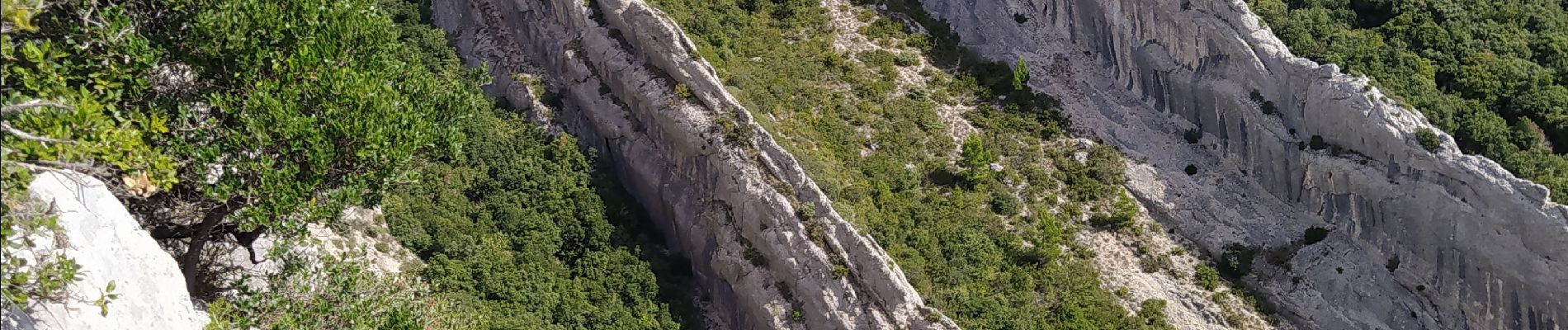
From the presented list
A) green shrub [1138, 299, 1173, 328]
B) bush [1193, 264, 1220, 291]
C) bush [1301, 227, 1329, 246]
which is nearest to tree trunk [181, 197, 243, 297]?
green shrub [1138, 299, 1173, 328]

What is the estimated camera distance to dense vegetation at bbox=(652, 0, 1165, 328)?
36312 millimetres

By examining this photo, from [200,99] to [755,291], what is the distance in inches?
664

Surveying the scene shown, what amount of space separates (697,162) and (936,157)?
27.6ft

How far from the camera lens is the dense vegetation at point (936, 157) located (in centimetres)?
3631

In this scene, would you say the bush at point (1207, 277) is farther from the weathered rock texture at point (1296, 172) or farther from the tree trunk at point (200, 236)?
the tree trunk at point (200, 236)

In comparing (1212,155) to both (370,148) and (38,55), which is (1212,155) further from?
(38,55)

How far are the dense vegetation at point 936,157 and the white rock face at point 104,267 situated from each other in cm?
2005

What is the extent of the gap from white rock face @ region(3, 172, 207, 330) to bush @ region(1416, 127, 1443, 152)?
112 feet

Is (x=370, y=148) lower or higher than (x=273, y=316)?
higher

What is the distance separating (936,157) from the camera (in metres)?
40.6

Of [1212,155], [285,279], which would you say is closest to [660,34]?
[285,279]

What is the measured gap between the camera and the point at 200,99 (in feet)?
87.0

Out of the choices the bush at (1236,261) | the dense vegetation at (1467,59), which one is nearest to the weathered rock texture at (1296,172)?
the bush at (1236,261)

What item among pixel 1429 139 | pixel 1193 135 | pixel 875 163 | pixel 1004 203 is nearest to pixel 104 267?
pixel 875 163
